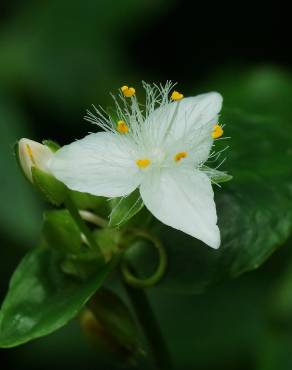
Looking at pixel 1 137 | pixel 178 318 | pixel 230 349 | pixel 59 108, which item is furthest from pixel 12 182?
pixel 230 349

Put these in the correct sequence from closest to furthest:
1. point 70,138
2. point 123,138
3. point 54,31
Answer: point 123,138 → point 70,138 → point 54,31

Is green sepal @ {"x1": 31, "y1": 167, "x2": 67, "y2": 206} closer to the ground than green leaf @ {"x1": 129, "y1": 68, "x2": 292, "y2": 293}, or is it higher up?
higher up

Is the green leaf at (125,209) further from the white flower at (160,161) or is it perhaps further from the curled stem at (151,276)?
the curled stem at (151,276)

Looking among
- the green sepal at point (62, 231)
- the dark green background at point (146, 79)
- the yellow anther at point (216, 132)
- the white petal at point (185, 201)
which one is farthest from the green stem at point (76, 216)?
the dark green background at point (146, 79)

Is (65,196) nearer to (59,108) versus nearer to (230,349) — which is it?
(230,349)

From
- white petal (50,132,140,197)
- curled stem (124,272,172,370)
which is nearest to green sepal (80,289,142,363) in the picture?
curled stem (124,272,172,370)

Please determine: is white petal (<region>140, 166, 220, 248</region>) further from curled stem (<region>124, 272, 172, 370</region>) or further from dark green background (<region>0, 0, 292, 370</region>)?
dark green background (<region>0, 0, 292, 370</region>)

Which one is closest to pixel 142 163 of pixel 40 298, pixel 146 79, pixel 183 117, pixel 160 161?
pixel 160 161
